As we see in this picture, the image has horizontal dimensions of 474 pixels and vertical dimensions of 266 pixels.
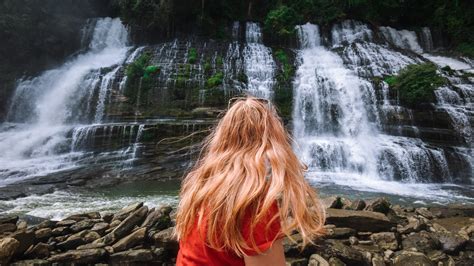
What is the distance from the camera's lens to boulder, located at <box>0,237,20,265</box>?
13.9ft

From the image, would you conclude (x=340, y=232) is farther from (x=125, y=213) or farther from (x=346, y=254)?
(x=125, y=213)

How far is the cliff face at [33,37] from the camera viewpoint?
1881cm

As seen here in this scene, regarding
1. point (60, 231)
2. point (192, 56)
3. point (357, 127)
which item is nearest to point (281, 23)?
point (192, 56)

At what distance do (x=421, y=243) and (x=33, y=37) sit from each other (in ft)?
72.5

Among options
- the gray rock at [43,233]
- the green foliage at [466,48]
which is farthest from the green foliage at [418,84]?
the gray rock at [43,233]

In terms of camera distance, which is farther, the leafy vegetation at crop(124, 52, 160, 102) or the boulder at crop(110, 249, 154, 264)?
the leafy vegetation at crop(124, 52, 160, 102)

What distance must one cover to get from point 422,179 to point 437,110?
3965mm

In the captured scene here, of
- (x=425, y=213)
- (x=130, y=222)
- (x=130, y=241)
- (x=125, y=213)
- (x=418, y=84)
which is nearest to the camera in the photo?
(x=130, y=241)

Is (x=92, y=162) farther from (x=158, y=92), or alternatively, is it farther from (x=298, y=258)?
(x=298, y=258)

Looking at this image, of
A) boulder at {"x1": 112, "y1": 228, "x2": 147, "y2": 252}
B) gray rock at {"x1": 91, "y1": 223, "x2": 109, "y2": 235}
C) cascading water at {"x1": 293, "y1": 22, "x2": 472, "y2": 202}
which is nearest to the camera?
boulder at {"x1": 112, "y1": 228, "x2": 147, "y2": 252}

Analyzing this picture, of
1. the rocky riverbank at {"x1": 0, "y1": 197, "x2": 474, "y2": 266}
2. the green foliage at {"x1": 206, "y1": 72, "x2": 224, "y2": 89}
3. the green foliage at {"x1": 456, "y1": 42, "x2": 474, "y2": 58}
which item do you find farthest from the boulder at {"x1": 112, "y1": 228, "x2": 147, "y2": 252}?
the green foliage at {"x1": 456, "y1": 42, "x2": 474, "y2": 58}

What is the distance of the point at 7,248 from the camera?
4.31m

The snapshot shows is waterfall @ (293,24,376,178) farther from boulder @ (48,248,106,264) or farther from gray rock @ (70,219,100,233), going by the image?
boulder @ (48,248,106,264)

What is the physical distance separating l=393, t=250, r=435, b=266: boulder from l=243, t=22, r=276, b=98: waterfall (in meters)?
12.2
